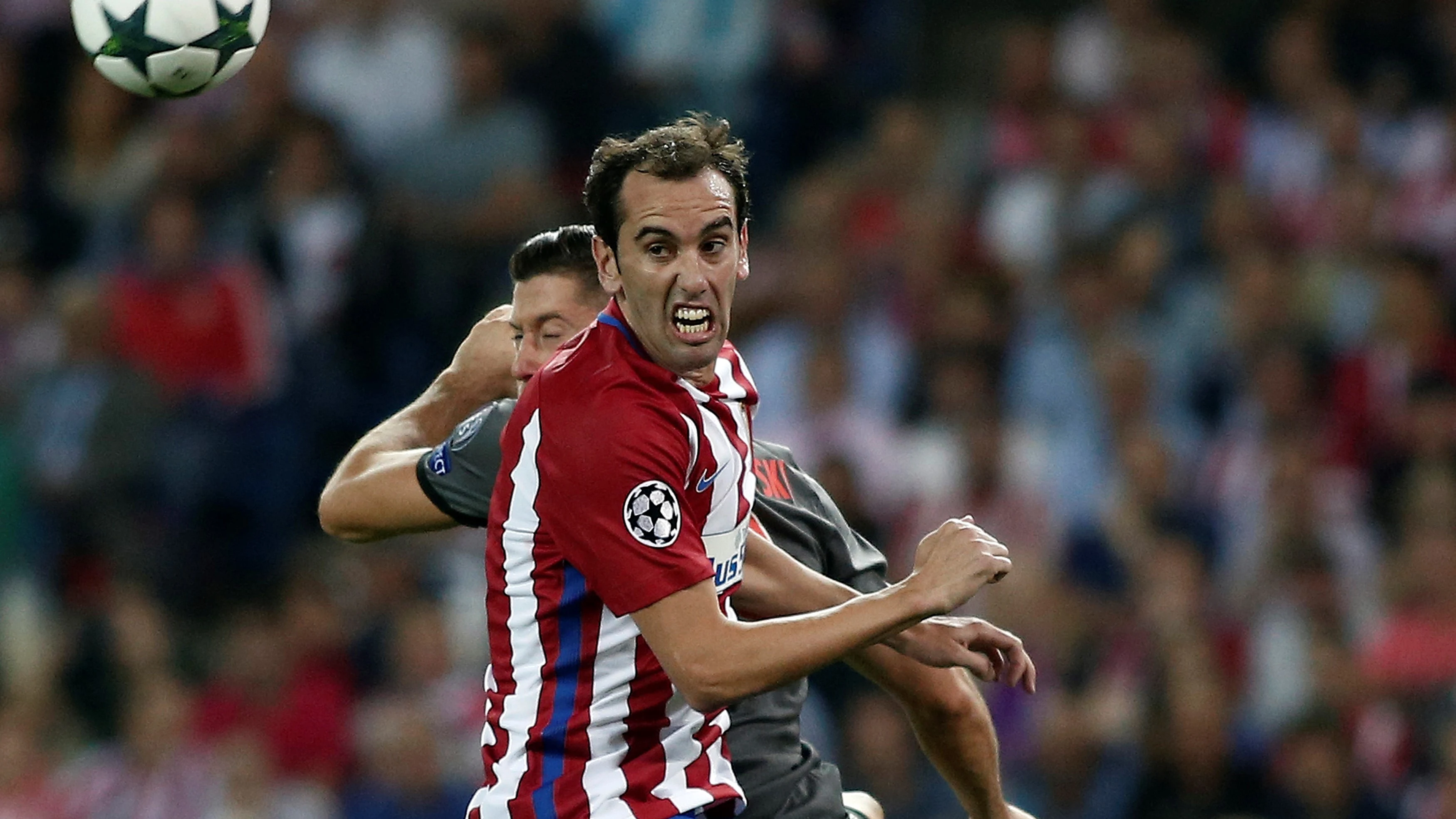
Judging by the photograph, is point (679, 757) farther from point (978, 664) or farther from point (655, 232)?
point (655, 232)

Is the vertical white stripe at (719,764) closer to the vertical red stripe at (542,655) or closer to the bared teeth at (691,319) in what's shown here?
the vertical red stripe at (542,655)

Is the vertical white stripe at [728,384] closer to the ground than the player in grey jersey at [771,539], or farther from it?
farther from it

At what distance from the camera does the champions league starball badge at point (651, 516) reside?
12.0ft

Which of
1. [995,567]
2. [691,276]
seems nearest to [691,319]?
[691,276]

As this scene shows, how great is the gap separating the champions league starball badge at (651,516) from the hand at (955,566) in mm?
418

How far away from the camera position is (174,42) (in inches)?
188

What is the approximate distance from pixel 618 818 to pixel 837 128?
24.4ft

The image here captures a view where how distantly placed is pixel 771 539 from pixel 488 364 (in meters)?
0.80

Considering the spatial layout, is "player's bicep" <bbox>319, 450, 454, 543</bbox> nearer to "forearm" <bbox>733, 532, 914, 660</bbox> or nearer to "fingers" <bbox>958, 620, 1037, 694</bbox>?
"forearm" <bbox>733, 532, 914, 660</bbox>

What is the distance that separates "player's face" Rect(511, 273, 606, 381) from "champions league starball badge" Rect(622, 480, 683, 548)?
997 millimetres

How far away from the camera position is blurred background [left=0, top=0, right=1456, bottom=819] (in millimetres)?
8133

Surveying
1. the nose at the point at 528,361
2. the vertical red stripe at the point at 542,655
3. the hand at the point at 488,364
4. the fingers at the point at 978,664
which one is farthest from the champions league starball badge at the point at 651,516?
the hand at the point at 488,364

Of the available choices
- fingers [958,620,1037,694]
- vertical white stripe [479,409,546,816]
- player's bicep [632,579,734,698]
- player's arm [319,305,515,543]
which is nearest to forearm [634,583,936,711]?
player's bicep [632,579,734,698]

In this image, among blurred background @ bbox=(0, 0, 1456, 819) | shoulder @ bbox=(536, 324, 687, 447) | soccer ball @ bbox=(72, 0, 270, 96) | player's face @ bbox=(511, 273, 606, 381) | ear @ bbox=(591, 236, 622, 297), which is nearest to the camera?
shoulder @ bbox=(536, 324, 687, 447)
